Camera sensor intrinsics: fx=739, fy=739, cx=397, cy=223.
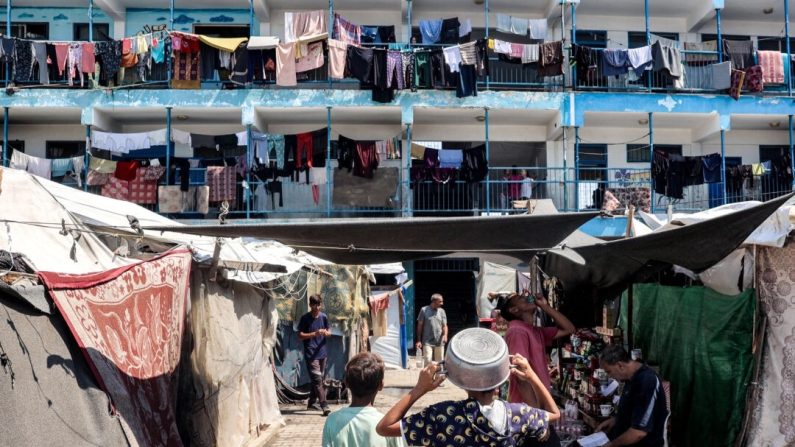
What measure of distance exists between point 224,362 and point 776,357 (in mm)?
5395

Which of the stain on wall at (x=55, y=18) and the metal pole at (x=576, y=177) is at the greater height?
the stain on wall at (x=55, y=18)

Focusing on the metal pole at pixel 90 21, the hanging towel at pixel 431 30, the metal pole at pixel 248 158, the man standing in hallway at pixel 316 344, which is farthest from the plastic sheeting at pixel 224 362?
the metal pole at pixel 90 21

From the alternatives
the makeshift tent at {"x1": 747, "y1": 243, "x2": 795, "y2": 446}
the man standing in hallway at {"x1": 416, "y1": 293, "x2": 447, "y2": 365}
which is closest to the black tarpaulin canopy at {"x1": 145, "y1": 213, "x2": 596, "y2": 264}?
the makeshift tent at {"x1": 747, "y1": 243, "x2": 795, "y2": 446}

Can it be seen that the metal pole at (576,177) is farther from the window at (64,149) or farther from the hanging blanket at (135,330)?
the hanging blanket at (135,330)

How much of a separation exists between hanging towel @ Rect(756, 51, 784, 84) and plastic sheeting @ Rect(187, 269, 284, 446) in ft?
56.0

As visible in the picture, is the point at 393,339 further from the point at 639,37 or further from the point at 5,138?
the point at 639,37

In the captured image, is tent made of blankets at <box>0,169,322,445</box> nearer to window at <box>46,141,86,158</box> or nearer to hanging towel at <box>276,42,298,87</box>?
hanging towel at <box>276,42,298,87</box>

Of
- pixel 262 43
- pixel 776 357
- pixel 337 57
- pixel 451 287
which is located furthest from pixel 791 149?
pixel 776 357

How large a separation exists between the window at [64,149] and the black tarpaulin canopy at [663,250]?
18.0 meters

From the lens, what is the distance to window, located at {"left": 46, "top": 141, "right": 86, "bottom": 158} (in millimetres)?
21703

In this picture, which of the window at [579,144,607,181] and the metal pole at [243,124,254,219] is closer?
the metal pole at [243,124,254,219]

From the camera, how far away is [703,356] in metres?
6.86

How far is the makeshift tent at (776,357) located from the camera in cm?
580

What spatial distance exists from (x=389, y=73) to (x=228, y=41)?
4.40m
